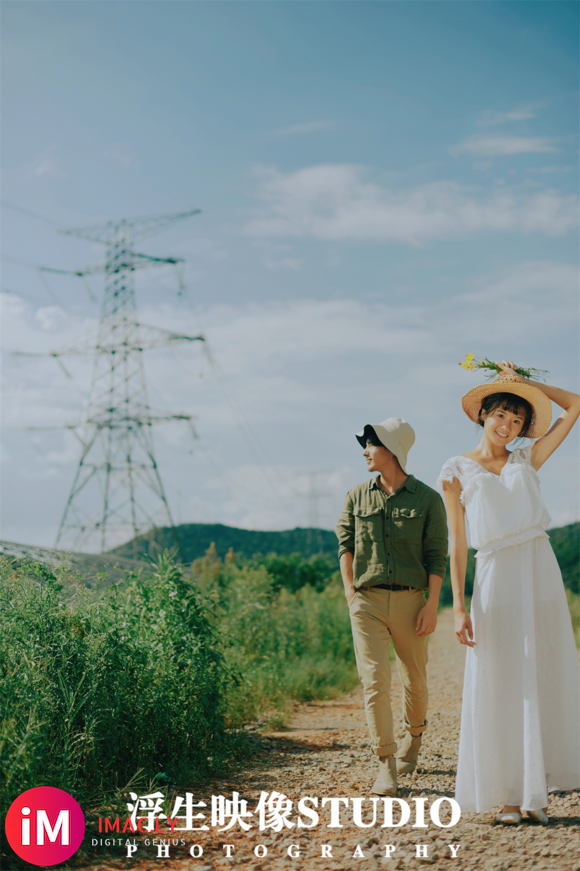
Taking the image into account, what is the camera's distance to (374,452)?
5.02 meters

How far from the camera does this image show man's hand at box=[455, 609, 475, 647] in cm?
411

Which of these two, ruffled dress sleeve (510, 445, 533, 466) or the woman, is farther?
ruffled dress sleeve (510, 445, 533, 466)

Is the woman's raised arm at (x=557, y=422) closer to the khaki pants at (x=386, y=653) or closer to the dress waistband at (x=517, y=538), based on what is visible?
the dress waistband at (x=517, y=538)

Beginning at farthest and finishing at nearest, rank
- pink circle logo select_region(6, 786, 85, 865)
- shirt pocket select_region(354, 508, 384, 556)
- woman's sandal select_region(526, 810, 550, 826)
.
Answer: shirt pocket select_region(354, 508, 384, 556) < woman's sandal select_region(526, 810, 550, 826) < pink circle logo select_region(6, 786, 85, 865)

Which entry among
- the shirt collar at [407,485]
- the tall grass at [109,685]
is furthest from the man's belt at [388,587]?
the tall grass at [109,685]

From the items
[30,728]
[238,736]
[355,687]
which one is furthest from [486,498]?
[355,687]

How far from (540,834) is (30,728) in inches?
101

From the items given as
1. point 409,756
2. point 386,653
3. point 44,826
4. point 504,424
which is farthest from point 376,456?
point 44,826

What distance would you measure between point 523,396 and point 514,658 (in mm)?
1384

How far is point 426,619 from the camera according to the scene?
4867mm

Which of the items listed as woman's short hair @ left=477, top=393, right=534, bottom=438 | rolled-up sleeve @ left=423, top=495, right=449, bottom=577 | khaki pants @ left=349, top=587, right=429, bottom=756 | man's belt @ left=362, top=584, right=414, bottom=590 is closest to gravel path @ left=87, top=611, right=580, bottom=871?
khaki pants @ left=349, top=587, right=429, bottom=756

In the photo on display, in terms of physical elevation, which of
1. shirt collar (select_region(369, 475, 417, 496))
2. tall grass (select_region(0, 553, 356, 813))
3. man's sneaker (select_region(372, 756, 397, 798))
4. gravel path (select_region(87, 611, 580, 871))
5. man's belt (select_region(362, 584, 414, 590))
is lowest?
gravel path (select_region(87, 611, 580, 871))

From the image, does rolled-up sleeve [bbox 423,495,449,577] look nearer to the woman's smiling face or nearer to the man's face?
the man's face

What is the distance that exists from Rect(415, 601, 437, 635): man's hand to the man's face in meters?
0.90
